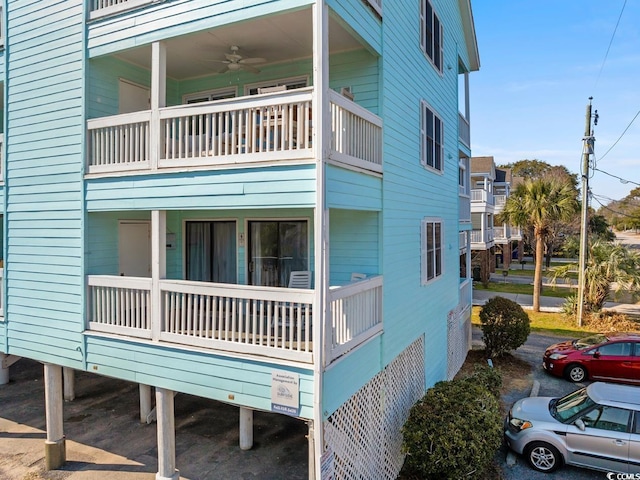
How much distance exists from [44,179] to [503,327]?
14451 millimetres

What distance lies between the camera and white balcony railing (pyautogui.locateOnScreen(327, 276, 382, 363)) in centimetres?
578

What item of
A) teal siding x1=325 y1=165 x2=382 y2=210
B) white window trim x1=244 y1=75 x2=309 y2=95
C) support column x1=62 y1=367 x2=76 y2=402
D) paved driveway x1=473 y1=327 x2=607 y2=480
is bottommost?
paved driveway x1=473 y1=327 x2=607 y2=480

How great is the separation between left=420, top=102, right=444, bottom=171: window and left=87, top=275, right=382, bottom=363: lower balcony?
15.9 ft

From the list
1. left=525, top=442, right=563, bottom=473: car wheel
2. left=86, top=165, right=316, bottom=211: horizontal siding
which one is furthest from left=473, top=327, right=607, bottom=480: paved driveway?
left=86, top=165, right=316, bottom=211: horizontal siding

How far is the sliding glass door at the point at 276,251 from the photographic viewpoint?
8.82 meters

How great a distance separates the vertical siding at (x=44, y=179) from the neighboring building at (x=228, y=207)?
0.13 feet

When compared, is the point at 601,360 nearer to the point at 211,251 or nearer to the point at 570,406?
the point at 570,406

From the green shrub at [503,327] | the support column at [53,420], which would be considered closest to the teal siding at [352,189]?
the support column at [53,420]

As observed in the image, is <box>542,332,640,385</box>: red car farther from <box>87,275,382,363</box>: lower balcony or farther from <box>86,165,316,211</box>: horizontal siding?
<box>86,165,316,211</box>: horizontal siding

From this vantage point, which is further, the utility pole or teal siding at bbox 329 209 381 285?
the utility pole

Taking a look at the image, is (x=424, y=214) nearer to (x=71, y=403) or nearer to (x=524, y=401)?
(x=524, y=401)

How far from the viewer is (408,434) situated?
7.75m

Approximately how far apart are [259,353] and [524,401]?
24.0ft

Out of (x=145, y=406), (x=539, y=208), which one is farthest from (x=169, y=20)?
(x=539, y=208)
